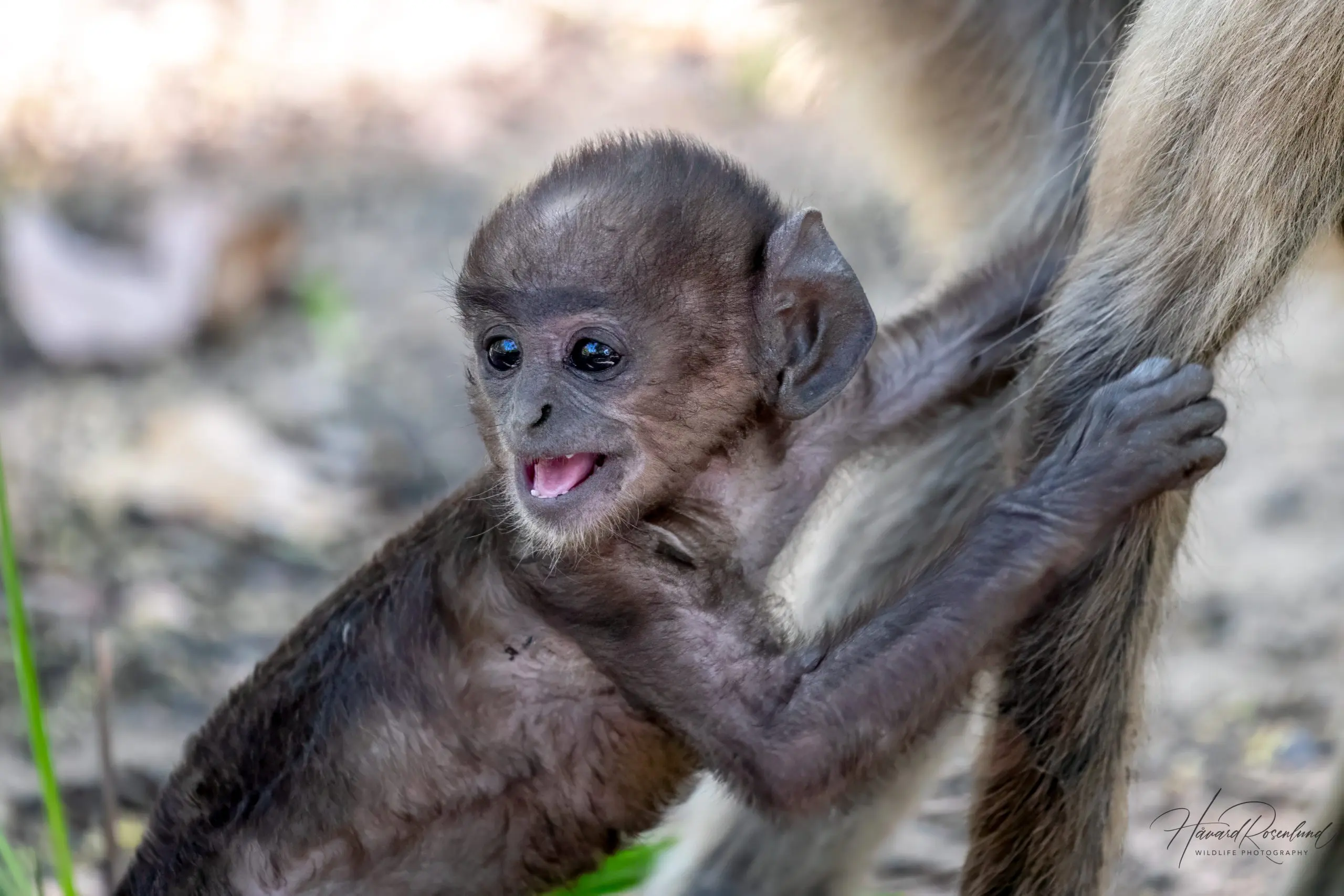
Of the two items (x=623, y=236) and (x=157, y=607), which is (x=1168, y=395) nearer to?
(x=623, y=236)

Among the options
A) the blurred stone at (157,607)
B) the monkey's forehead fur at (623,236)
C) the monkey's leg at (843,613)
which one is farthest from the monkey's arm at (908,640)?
the blurred stone at (157,607)

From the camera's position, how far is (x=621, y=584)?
2.32 m

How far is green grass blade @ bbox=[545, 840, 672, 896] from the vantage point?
116 inches

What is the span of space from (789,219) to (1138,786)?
191 cm

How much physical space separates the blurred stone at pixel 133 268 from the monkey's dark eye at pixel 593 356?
350 cm

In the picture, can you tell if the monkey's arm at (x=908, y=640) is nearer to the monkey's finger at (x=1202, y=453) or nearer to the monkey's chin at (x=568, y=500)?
the monkey's finger at (x=1202, y=453)

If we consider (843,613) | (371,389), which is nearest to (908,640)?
(843,613)

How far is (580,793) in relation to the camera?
2492 mm

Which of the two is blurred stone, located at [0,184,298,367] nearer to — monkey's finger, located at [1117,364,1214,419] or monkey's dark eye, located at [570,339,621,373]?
monkey's dark eye, located at [570,339,621,373]

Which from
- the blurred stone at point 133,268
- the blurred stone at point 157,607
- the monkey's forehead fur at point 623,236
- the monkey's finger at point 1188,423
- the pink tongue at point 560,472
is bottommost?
the monkey's finger at point 1188,423

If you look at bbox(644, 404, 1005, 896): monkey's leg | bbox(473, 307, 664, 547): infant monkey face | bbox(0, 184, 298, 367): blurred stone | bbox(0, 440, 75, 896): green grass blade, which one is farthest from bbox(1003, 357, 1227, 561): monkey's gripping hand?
bbox(0, 184, 298, 367): blurred stone

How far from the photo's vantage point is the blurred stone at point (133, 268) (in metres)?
5.40

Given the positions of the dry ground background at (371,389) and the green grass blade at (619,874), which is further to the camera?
the dry ground background at (371,389)

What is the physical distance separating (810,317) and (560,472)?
38cm
